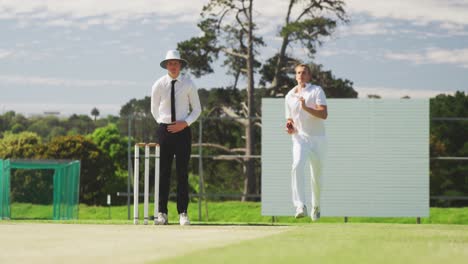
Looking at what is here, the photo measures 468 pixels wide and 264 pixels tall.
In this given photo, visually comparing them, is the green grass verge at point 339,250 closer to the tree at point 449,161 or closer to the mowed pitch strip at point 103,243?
the mowed pitch strip at point 103,243

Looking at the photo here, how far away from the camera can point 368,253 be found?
4605 millimetres

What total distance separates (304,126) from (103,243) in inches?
139

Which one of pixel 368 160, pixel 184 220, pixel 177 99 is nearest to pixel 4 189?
pixel 368 160

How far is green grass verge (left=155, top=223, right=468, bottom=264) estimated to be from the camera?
422cm

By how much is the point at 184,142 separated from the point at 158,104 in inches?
15.7

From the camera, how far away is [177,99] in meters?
8.27

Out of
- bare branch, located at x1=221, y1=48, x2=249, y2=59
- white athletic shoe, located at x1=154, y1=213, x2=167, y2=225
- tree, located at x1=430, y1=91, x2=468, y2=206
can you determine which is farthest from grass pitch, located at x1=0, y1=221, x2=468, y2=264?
bare branch, located at x1=221, y1=48, x2=249, y2=59

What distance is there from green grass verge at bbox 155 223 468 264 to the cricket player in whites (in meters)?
2.14

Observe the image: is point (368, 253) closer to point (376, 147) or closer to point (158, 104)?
point (158, 104)

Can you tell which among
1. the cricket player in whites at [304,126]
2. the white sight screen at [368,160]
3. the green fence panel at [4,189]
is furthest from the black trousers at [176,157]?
the green fence panel at [4,189]

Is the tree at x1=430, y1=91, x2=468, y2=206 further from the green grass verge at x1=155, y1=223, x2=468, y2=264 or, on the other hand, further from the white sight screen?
the green grass verge at x1=155, y1=223, x2=468, y2=264

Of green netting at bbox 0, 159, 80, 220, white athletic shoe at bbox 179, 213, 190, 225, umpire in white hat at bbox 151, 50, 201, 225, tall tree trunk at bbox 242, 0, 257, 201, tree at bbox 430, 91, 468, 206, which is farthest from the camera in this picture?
tall tree trunk at bbox 242, 0, 257, 201

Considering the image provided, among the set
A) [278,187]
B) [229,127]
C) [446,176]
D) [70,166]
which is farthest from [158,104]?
[229,127]

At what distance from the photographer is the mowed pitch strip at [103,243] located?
4.39 m
